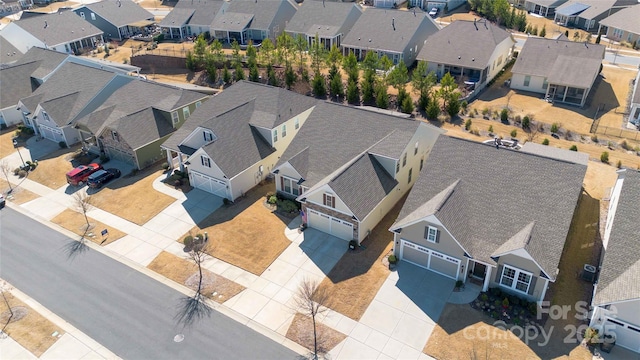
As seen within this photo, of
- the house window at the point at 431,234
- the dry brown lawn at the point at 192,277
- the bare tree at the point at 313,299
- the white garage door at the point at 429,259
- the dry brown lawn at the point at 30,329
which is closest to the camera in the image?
the dry brown lawn at the point at 30,329

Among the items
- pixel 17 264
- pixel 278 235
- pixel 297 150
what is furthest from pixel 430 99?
pixel 17 264

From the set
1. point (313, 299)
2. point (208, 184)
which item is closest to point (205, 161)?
point (208, 184)

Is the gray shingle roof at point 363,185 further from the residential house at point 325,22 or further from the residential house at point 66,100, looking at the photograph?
the residential house at point 325,22

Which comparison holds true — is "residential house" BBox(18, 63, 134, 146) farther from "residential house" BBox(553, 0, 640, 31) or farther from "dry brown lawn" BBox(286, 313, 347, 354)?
"residential house" BBox(553, 0, 640, 31)

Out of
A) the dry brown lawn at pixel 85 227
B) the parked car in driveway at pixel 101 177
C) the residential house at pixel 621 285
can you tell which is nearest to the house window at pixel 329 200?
the dry brown lawn at pixel 85 227

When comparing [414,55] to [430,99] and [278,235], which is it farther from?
[278,235]

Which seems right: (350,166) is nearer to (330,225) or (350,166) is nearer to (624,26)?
(330,225)
